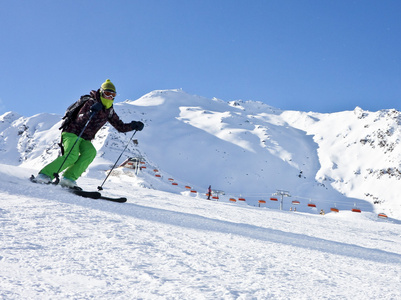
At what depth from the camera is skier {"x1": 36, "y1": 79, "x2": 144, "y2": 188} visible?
4.18 meters

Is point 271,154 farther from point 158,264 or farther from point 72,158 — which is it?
point 158,264

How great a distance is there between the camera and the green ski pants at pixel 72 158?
13.6 feet

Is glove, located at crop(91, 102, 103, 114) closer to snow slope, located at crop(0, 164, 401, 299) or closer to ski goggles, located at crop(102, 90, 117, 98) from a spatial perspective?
ski goggles, located at crop(102, 90, 117, 98)

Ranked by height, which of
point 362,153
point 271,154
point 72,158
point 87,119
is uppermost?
point 362,153

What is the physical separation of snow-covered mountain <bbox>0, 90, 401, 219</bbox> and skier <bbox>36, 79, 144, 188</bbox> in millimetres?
30872

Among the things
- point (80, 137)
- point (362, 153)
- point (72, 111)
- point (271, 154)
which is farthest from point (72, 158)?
point (362, 153)

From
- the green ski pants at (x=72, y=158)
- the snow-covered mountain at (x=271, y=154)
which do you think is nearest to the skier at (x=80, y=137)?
the green ski pants at (x=72, y=158)

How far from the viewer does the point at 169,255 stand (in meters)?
1.53

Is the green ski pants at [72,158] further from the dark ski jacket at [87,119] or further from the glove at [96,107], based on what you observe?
the glove at [96,107]

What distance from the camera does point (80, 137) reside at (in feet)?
14.9

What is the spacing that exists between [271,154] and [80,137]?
60.0 meters

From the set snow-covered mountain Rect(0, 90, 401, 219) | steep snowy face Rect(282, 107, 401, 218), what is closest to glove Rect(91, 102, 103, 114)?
snow-covered mountain Rect(0, 90, 401, 219)

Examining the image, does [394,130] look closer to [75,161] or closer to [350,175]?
[350,175]

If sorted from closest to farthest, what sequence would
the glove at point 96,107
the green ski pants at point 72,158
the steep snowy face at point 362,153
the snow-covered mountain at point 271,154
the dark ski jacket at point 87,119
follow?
the green ski pants at point 72,158
the glove at point 96,107
the dark ski jacket at point 87,119
the snow-covered mountain at point 271,154
the steep snowy face at point 362,153
